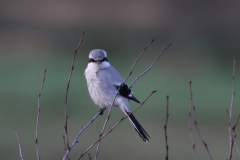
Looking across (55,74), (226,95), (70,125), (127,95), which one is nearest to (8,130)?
(70,125)

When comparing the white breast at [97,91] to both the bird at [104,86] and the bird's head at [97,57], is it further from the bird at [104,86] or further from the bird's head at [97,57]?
the bird's head at [97,57]

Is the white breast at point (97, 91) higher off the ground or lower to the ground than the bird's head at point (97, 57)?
lower

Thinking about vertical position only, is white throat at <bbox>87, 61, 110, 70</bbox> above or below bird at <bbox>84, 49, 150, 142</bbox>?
above

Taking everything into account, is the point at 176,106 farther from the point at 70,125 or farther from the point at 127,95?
the point at 127,95

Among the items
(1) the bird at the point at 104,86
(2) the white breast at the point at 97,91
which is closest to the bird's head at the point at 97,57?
(1) the bird at the point at 104,86

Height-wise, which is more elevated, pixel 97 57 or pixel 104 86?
pixel 97 57

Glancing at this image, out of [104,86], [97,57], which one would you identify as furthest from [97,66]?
[104,86]

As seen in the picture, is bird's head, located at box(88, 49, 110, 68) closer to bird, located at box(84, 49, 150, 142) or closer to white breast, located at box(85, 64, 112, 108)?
bird, located at box(84, 49, 150, 142)

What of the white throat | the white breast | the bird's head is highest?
the bird's head

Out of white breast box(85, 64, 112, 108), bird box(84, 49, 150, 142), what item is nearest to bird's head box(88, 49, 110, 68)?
bird box(84, 49, 150, 142)

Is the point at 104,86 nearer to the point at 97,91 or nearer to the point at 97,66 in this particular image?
the point at 97,91

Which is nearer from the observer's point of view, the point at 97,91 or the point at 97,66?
the point at 97,91

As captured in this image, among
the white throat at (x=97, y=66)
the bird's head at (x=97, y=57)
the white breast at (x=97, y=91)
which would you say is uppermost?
the bird's head at (x=97, y=57)

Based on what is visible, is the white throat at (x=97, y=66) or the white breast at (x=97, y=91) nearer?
the white breast at (x=97, y=91)
